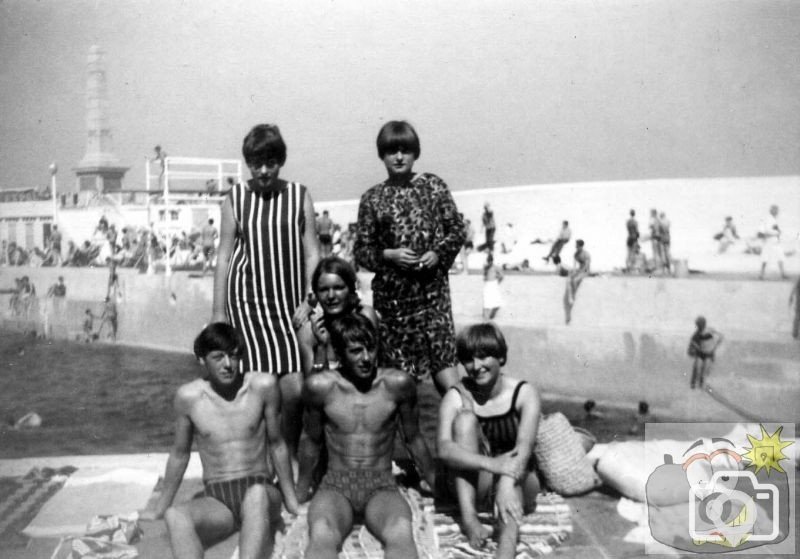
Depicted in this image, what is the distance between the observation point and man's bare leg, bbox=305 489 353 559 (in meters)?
2.80

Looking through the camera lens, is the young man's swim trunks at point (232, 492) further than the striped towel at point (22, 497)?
No

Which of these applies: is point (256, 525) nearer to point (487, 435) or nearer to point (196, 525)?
point (196, 525)

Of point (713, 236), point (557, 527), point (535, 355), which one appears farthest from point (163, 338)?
point (557, 527)

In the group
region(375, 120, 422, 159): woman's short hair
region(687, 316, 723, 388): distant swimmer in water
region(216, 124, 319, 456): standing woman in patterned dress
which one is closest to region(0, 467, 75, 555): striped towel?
region(216, 124, 319, 456): standing woman in patterned dress

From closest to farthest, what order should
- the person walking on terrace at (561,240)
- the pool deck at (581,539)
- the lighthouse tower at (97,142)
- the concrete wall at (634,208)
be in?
1. the pool deck at (581,539)
2. the lighthouse tower at (97,142)
3. the concrete wall at (634,208)
4. the person walking on terrace at (561,240)


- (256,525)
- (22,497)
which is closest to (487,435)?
(256,525)

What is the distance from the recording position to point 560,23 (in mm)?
6590

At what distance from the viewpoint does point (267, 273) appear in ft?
10.9

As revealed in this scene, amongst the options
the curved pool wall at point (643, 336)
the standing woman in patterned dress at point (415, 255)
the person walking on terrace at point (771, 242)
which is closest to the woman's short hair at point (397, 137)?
the standing woman in patterned dress at point (415, 255)

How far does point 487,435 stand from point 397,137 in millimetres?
1247

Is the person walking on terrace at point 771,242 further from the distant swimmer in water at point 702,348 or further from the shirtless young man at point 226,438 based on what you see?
the shirtless young man at point 226,438

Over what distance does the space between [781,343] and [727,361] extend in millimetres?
754

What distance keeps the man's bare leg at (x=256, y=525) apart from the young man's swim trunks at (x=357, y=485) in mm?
253

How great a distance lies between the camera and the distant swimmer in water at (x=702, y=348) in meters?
10.7
